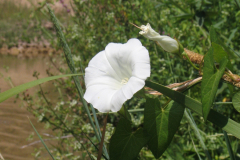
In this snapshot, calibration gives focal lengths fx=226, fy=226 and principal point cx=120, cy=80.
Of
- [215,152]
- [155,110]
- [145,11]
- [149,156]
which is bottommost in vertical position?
A: [215,152]

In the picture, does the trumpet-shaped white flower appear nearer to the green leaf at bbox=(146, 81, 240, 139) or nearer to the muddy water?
the green leaf at bbox=(146, 81, 240, 139)

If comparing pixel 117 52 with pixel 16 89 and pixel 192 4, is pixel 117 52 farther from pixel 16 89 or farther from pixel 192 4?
pixel 192 4

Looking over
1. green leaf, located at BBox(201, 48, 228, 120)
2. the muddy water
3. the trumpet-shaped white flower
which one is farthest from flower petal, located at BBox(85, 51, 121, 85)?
the muddy water

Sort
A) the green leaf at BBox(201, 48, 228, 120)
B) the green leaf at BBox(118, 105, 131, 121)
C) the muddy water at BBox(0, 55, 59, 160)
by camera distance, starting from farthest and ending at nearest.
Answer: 1. the muddy water at BBox(0, 55, 59, 160)
2. the green leaf at BBox(118, 105, 131, 121)
3. the green leaf at BBox(201, 48, 228, 120)

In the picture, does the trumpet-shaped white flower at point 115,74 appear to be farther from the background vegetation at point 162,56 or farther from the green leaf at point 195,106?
the background vegetation at point 162,56

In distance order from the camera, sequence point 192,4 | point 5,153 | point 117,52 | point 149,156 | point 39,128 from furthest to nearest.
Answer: point 39,128, point 5,153, point 192,4, point 149,156, point 117,52

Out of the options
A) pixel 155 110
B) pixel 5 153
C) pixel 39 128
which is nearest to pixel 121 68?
pixel 155 110
